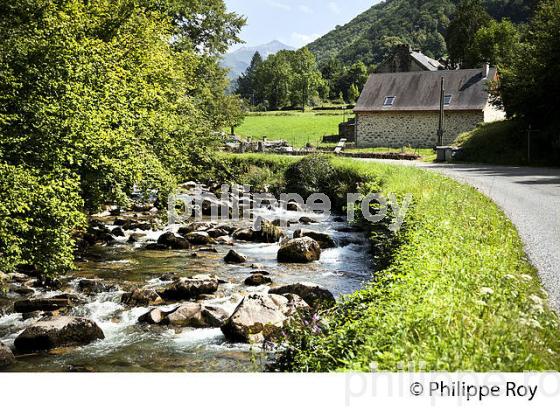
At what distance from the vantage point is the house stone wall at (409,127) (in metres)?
46.9

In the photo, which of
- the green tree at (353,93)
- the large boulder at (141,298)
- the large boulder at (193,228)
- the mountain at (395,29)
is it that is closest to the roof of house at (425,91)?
the large boulder at (193,228)

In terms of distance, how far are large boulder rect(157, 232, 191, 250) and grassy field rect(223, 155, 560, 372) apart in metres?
10.4

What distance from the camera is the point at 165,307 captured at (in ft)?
38.9

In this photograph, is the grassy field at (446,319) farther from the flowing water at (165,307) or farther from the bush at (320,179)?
the bush at (320,179)

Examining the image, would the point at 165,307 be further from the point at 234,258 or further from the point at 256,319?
the point at 234,258

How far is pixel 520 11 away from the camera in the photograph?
10625cm

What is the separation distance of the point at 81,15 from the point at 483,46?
2548 inches

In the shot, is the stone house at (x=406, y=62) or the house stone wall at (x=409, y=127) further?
the stone house at (x=406, y=62)

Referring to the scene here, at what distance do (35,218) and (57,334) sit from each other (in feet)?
7.92

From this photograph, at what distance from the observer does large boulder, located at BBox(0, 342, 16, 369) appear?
28.6 feet

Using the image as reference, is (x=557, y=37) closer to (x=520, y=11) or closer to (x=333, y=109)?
(x=333, y=109)

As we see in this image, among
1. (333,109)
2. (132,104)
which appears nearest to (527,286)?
(132,104)

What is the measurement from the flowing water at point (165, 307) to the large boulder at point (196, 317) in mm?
247

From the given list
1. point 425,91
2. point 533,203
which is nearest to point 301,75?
point 425,91
